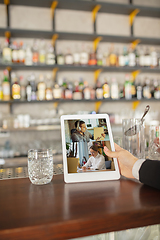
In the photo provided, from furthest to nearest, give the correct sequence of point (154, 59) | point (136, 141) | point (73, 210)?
point (154, 59) < point (136, 141) < point (73, 210)

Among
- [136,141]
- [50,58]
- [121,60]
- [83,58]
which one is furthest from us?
[121,60]

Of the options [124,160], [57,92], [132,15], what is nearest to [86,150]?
[124,160]

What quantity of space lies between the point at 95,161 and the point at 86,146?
54 mm

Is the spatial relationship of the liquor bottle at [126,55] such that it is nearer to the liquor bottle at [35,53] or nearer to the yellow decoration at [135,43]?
the yellow decoration at [135,43]

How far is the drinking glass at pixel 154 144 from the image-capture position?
0.93 m

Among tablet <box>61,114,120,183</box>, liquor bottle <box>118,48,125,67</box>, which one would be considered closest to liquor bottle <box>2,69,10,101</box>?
liquor bottle <box>118,48,125,67</box>

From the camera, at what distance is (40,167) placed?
2.20ft

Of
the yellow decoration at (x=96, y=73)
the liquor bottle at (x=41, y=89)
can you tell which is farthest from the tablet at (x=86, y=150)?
the yellow decoration at (x=96, y=73)

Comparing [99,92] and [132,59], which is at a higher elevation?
[132,59]

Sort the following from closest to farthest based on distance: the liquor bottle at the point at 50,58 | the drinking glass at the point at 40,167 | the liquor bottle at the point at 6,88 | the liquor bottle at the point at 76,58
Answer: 1. the drinking glass at the point at 40,167
2. the liquor bottle at the point at 6,88
3. the liquor bottle at the point at 50,58
4. the liquor bottle at the point at 76,58

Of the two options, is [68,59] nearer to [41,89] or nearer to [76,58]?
[76,58]

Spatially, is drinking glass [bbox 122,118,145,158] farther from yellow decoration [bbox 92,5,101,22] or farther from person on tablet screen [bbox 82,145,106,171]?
yellow decoration [bbox 92,5,101,22]

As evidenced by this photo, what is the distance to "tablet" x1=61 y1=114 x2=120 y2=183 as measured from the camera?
27.1 inches

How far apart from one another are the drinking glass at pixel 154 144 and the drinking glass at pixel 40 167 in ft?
1.52
